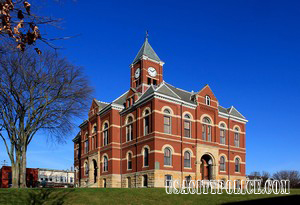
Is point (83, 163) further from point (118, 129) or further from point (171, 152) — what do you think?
point (171, 152)

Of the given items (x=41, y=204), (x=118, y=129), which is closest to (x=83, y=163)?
(x=118, y=129)

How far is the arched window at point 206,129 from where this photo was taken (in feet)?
137

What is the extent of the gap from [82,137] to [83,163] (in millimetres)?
4182

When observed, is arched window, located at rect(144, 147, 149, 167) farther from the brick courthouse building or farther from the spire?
the spire

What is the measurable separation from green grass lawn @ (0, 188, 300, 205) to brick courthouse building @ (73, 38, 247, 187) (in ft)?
31.4

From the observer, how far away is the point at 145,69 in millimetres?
45531

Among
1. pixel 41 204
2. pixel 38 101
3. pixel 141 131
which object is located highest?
pixel 38 101

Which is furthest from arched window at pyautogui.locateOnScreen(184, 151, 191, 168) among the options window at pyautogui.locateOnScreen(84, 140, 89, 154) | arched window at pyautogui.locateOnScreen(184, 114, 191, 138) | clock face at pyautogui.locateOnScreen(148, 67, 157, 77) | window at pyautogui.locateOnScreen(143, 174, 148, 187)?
window at pyautogui.locateOnScreen(84, 140, 89, 154)

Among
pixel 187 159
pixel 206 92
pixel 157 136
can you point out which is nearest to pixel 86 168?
pixel 187 159

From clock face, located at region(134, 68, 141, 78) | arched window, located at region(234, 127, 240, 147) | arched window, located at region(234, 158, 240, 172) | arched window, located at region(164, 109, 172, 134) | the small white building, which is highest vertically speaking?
clock face, located at region(134, 68, 141, 78)

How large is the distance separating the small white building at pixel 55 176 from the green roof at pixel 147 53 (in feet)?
117

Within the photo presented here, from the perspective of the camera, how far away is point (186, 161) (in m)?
38.9

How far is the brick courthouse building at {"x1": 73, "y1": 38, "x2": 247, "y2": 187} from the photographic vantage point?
122ft

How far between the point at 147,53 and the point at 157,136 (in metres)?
15.1
